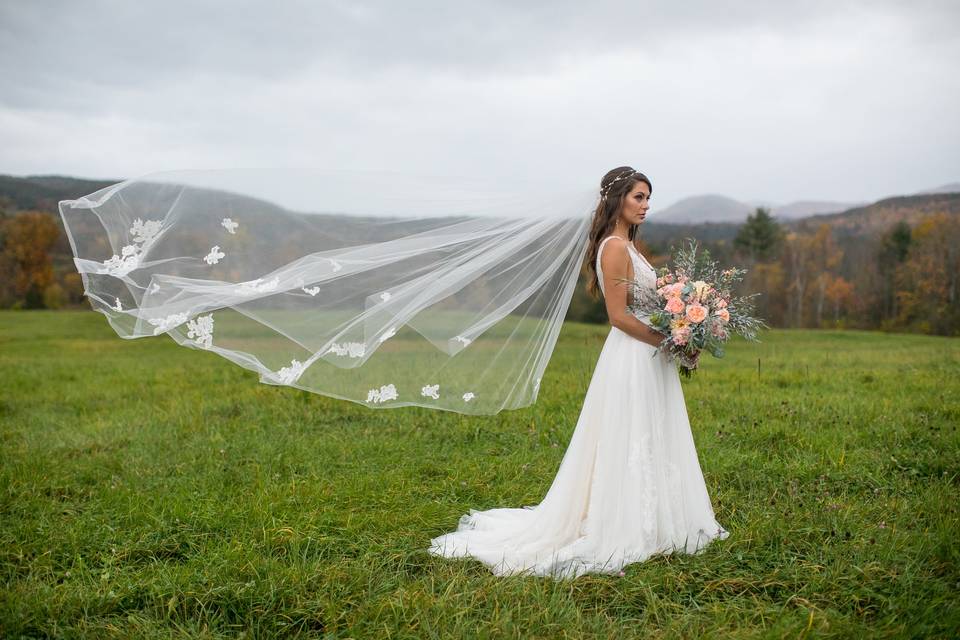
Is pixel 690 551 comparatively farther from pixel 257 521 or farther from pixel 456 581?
pixel 257 521

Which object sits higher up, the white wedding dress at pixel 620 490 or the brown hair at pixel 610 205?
the brown hair at pixel 610 205

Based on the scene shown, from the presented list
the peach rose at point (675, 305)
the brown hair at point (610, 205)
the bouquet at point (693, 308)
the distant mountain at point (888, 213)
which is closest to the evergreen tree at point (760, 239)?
the distant mountain at point (888, 213)

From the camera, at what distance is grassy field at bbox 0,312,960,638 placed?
390 cm

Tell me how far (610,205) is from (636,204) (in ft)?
0.61

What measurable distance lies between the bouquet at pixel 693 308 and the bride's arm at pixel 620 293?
0.06 metres

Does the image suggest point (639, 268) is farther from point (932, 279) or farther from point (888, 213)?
point (888, 213)

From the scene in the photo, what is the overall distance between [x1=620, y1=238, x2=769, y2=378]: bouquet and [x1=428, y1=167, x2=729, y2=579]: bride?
0.49 ft

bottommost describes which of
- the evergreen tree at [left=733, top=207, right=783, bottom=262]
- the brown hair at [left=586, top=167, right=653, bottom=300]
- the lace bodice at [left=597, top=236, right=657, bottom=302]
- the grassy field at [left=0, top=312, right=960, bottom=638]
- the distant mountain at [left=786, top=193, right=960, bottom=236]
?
the grassy field at [left=0, top=312, right=960, bottom=638]

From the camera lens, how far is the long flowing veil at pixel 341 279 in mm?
5047

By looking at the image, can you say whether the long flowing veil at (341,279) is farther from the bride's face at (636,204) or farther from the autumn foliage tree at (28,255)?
the autumn foliage tree at (28,255)

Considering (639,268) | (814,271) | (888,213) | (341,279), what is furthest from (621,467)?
(814,271)

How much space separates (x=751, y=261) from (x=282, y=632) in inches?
1433

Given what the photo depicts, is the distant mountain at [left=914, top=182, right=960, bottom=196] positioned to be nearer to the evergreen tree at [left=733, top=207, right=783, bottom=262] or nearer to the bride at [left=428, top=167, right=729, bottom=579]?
the evergreen tree at [left=733, top=207, right=783, bottom=262]

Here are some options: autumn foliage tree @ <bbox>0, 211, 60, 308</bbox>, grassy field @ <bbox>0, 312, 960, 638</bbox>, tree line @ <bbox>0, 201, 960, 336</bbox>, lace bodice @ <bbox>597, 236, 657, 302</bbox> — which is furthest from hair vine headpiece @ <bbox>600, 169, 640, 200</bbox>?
autumn foliage tree @ <bbox>0, 211, 60, 308</bbox>
